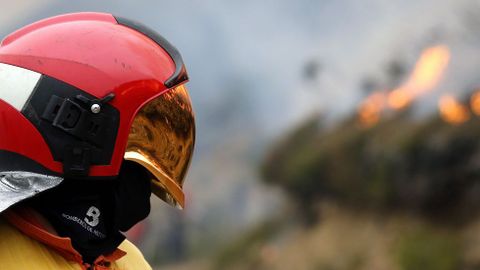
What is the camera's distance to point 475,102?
465 inches

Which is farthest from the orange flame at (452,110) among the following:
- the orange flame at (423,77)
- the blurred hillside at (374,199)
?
the orange flame at (423,77)

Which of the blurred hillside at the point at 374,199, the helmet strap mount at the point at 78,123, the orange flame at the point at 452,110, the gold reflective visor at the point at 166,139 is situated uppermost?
the orange flame at the point at 452,110

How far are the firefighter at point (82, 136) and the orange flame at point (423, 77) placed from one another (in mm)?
10935

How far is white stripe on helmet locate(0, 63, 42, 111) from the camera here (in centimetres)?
226

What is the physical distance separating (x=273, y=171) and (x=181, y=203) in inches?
453

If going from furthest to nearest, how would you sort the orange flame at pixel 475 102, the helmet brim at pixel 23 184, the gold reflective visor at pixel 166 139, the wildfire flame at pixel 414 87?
1. the wildfire flame at pixel 414 87
2. the orange flame at pixel 475 102
3. the gold reflective visor at pixel 166 139
4. the helmet brim at pixel 23 184

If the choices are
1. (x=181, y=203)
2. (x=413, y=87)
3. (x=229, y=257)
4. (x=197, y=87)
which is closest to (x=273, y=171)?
(x=229, y=257)

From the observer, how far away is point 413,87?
13359 millimetres

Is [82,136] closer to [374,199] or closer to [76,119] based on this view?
[76,119]

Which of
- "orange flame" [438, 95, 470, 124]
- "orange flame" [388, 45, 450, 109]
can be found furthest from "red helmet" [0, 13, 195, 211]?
"orange flame" [388, 45, 450, 109]

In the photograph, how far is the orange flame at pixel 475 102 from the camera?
11.6m

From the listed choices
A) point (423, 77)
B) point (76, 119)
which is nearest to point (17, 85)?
point (76, 119)

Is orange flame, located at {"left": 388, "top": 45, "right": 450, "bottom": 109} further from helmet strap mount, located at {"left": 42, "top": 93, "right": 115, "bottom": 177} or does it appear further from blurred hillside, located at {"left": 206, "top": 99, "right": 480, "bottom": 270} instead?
helmet strap mount, located at {"left": 42, "top": 93, "right": 115, "bottom": 177}

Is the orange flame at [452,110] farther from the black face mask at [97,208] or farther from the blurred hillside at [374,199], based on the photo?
the black face mask at [97,208]
